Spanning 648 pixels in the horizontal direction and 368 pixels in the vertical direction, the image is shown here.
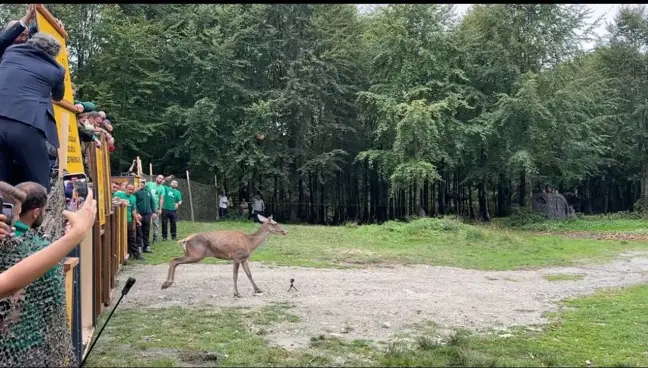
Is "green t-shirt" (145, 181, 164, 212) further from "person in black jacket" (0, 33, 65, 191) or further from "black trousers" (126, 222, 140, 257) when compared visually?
"person in black jacket" (0, 33, 65, 191)

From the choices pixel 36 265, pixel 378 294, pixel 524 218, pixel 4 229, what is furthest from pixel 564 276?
pixel 524 218

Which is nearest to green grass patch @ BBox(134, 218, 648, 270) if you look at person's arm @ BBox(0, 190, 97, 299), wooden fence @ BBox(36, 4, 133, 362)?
wooden fence @ BBox(36, 4, 133, 362)

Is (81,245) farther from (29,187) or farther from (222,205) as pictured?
(222,205)

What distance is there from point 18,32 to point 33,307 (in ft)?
10.0

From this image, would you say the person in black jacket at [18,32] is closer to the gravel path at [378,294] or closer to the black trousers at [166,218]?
the gravel path at [378,294]

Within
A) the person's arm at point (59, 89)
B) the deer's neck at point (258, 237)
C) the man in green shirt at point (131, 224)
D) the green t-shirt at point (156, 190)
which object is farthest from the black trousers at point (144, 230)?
the person's arm at point (59, 89)

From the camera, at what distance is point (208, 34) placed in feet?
101

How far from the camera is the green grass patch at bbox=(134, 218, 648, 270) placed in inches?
579

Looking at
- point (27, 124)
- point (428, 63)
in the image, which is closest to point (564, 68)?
point (428, 63)

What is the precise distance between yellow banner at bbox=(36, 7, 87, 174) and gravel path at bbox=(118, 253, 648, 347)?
2630 mm

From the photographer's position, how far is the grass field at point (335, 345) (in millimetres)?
5863

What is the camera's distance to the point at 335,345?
6500 millimetres

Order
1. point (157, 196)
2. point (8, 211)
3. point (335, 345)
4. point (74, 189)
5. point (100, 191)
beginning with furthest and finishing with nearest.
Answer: point (157, 196), point (100, 191), point (335, 345), point (74, 189), point (8, 211)

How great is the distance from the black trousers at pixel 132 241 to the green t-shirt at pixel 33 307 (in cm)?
1009
